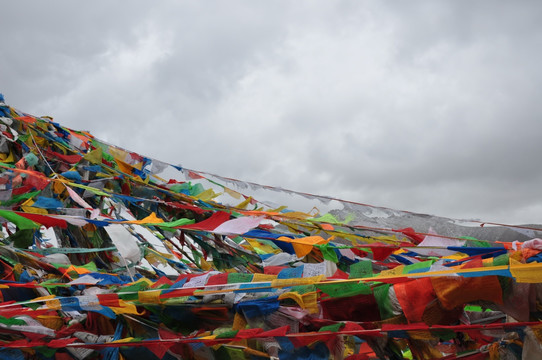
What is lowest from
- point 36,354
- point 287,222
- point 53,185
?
point 36,354

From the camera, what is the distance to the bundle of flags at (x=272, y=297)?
228 cm

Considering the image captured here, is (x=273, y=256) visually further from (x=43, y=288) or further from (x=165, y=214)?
(x=165, y=214)

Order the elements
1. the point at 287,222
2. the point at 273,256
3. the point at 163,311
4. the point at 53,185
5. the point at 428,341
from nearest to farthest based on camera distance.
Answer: the point at 428,341 < the point at 163,311 < the point at 273,256 < the point at 287,222 < the point at 53,185

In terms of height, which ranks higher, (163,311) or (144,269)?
(144,269)

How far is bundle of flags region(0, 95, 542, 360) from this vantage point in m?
2.28

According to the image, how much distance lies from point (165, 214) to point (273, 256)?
74.5 inches

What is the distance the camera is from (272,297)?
2607mm

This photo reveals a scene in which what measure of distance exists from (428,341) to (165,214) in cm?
330

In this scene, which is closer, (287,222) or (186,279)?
(186,279)

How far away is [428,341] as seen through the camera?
99.3 inches

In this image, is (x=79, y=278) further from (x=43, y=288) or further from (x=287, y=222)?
(x=287, y=222)

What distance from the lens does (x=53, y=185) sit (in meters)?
4.92

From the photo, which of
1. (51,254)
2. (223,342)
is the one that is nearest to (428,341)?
(223,342)

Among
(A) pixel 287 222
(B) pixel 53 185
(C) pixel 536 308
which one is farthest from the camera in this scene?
(B) pixel 53 185
